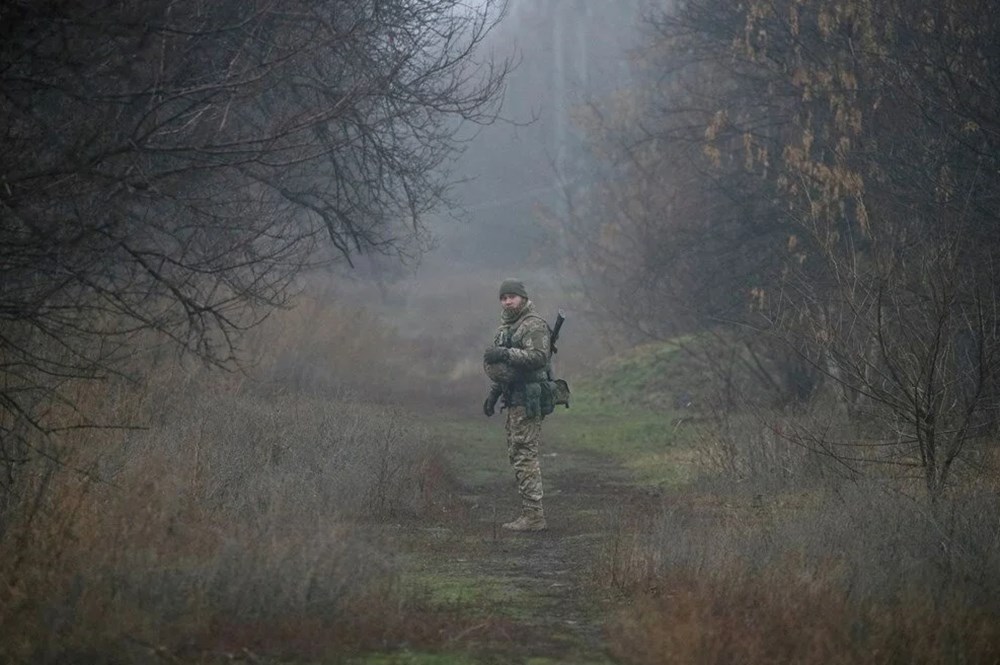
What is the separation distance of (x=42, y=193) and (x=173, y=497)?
7.98ft

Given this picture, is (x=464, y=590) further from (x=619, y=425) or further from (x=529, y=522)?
(x=619, y=425)

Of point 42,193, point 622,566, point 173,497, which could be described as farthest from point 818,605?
point 42,193

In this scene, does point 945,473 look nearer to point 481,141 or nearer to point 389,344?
point 389,344

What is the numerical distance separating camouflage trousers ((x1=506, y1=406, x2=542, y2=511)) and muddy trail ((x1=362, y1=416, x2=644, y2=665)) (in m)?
0.35

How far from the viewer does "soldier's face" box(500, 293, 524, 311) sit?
1134cm

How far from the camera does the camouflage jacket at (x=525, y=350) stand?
1112cm

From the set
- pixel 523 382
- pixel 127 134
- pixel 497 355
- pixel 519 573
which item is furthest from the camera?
pixel 523 382

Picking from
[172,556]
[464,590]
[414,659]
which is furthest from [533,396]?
[414,659]

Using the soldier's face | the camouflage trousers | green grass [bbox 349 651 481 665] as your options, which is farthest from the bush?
the soldier's face

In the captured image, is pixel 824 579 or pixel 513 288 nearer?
pixel 824 579

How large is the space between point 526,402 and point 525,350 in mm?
489

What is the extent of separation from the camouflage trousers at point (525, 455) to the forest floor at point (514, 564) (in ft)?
1.21

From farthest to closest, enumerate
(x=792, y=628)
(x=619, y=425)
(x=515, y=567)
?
1. (x=619, y=425)
2. (x=515, y=567)
3. (x=792, y=628)

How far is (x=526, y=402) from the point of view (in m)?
11.2
